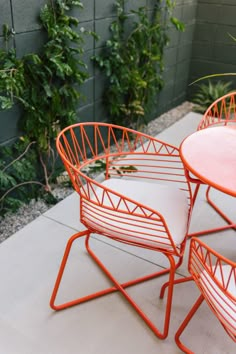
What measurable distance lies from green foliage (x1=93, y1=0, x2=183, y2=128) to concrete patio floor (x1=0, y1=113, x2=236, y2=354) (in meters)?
1.29

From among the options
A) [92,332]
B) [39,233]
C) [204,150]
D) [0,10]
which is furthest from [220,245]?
[0,10]

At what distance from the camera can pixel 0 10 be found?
1.90 m

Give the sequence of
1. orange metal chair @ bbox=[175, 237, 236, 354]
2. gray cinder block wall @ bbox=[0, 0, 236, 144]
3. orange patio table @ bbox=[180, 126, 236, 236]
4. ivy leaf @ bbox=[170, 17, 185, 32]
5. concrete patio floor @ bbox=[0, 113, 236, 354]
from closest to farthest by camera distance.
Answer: orange metal chair @ bbox=[175, 237, 236, 354], orange patio table @ bbox=[180, 126, 236, 236], concrete patio floor @ bbox=[0, 113, 236, 354], gray cinder block wall @ bbox=[0, 0, 236, 144], ivy leaf @ bbox=[170, 17, 185, 32]

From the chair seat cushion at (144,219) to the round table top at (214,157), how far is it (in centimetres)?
22

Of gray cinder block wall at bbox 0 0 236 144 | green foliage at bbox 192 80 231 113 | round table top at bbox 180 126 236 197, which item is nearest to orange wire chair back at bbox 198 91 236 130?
round table top at bbox 180 126 236 197

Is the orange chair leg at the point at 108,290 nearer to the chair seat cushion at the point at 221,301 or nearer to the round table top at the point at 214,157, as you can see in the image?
the chair seat cushion at the point at 221,301

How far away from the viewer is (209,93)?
4.31 m

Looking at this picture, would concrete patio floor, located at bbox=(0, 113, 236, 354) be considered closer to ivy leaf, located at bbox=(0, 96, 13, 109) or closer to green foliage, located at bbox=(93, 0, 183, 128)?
ivy leaf, located at bbox=(0, 96, 13, 109)

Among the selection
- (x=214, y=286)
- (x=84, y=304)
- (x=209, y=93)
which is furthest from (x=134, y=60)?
(x=214, y=286)

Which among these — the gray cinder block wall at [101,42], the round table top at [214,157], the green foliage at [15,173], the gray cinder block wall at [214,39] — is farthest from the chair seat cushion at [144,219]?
the gray cinder block wall at [214,39]

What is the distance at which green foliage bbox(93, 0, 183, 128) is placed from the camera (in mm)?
2848

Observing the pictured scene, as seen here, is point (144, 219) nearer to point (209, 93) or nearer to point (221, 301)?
point (221, 301)

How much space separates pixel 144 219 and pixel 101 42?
176cm

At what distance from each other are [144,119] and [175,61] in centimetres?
98
